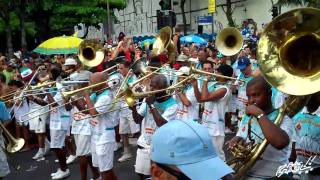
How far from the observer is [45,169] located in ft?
29.5

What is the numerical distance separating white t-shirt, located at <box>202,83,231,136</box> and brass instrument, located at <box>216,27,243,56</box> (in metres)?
3.85

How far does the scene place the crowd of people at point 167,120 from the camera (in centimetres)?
222

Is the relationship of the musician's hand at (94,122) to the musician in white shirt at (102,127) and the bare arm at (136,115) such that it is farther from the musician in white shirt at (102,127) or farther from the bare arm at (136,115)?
the bare arm at (136,115)

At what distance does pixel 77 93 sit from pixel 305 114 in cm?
347

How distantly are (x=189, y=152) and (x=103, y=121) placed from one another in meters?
4.46

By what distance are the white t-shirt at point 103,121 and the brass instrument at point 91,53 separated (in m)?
3.03

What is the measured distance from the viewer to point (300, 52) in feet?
14.0

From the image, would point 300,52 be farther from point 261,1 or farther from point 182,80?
point 261,1

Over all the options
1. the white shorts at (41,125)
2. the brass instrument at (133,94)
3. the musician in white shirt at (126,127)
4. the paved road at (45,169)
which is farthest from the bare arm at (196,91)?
the white shorts at (41,125)

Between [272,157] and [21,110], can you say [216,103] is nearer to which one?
[272,157]

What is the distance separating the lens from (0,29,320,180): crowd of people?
7.28 ft

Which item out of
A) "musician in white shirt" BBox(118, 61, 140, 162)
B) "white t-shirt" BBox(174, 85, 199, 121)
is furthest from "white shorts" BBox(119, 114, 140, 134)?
"white t-shirt" BBox(174, 85, 199, 121)

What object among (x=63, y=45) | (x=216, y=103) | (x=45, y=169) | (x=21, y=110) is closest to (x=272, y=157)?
(x=216, y=103)

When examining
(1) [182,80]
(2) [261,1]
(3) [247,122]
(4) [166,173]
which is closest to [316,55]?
(3) [247,122]
